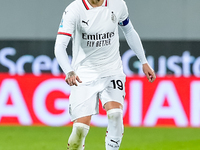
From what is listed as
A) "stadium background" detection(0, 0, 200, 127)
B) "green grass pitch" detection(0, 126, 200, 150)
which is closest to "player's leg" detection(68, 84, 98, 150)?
"green grass pitch" detection(0, 126, 200, 150)

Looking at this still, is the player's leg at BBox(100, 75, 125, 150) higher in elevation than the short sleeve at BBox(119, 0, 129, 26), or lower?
lower

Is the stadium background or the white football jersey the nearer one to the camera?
the white football jersey

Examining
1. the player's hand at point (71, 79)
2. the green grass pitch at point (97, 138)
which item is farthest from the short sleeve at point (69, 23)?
the green grass pitch at point (97, 138)

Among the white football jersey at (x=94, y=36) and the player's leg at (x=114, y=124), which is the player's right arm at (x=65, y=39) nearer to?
the white football jersey at (x=94, y=36)

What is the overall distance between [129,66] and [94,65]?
4480 mm

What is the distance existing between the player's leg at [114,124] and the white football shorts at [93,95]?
0.06 m

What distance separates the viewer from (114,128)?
4305 millimetres

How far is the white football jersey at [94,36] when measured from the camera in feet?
14.1

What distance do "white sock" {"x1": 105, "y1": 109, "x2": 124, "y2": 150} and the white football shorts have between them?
0.13m

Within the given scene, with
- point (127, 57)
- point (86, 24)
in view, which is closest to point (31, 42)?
point (127, 57)

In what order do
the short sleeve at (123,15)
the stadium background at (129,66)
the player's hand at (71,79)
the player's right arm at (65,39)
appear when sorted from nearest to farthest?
the player's hand at (71,79) < the player's right arm at (65,39) < the short sleeve at (123,15) < the stadium background at (129,66)

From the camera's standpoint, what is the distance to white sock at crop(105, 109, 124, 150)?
169 inches

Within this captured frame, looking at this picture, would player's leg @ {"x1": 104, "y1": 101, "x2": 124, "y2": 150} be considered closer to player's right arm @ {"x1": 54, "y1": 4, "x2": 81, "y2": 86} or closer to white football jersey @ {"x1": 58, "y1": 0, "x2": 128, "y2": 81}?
white football jersey @ {"x1": 58, "y1": 0, "x2": 128, "y2": 81}

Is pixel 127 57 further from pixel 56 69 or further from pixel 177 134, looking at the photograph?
pixel 177 134
